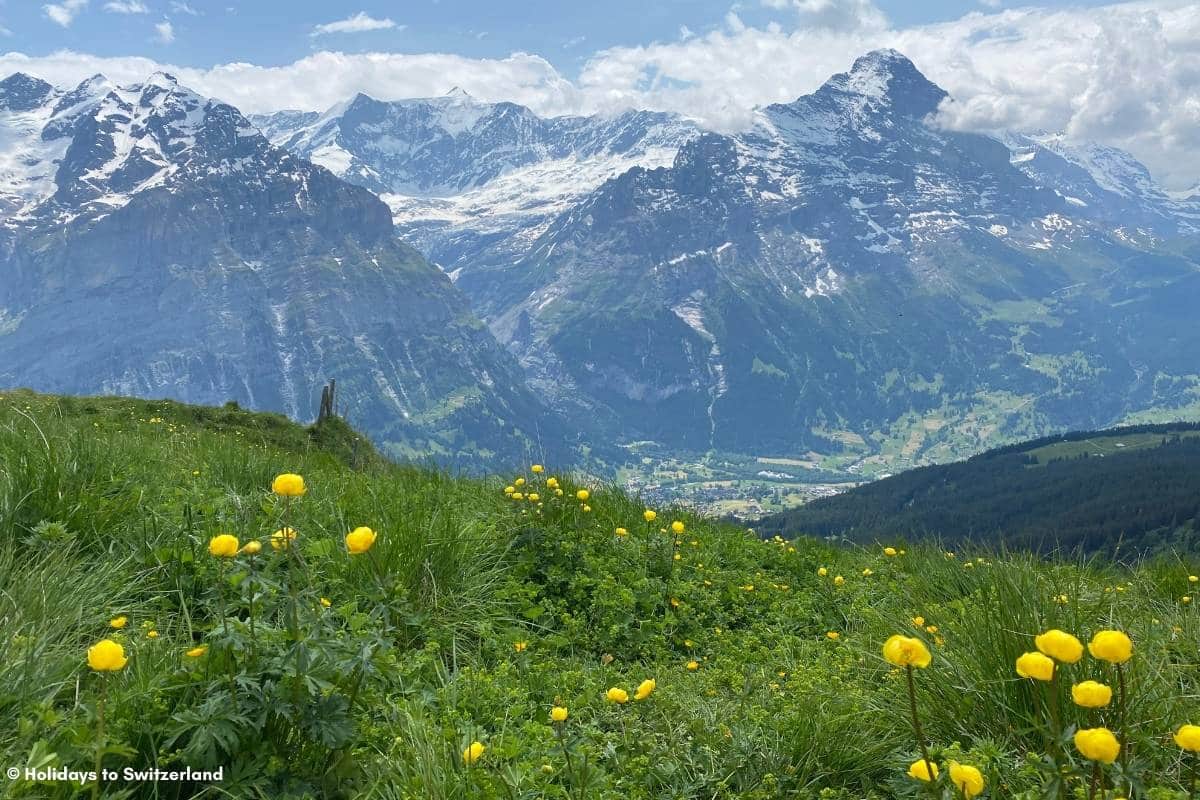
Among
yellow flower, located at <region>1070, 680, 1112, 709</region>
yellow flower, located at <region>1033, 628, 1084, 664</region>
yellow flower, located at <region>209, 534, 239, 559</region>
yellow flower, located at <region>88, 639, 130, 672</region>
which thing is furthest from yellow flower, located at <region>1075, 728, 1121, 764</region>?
yellow flower, located at <region>209, 534, 239, 559</region>

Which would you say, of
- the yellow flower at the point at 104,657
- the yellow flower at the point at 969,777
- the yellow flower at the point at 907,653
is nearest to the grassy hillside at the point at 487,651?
the yellow flower at the point at 104,657

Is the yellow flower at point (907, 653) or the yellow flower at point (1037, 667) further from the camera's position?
the yellow flower at point (907, 653)

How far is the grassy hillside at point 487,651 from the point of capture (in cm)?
349

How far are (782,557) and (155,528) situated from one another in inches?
316

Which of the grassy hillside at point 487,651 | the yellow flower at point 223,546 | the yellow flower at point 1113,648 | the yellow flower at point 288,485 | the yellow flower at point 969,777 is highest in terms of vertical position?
the yellow flower at point 288,485

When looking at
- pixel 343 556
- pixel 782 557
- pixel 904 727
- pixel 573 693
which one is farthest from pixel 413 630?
pixel 782 557

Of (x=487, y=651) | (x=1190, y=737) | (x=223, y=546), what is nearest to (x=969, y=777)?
(x=1190, y=737)

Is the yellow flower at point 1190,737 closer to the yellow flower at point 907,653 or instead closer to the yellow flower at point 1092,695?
the yellow flower at point 1092,695

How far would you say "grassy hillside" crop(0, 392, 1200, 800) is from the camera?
3.49 m

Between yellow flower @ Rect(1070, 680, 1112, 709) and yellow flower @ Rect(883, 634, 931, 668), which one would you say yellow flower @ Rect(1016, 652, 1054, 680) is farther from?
yellow flower @ Rect(883, 634, 931, 668)

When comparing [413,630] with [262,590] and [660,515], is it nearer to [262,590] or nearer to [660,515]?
[262,590]

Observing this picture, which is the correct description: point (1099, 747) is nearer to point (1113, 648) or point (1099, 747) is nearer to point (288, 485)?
point (1113, 648)

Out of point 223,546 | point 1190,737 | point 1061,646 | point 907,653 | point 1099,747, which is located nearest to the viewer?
point 1099,747

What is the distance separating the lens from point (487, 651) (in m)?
6.25
